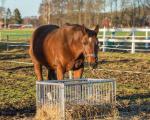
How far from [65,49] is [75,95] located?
1.54 metres

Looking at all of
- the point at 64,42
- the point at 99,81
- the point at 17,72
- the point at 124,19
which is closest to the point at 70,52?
the point at 64,42

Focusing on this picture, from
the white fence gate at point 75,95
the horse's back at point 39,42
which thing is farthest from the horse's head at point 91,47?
the horse's back at point 39,42

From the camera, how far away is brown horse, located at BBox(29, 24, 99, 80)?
7284 millimetres

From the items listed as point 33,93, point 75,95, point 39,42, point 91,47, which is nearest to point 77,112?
point 75,95

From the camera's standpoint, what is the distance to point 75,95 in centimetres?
687

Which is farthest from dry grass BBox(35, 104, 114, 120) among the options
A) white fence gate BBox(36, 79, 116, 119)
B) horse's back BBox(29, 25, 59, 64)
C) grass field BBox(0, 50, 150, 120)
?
horse's back BBox(29, 25, 59, 64)

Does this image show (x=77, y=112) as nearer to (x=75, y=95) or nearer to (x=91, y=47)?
(x=75, y=95)

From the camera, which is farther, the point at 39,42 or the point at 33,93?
the point at 33,93

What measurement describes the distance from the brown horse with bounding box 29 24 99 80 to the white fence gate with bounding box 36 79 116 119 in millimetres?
458

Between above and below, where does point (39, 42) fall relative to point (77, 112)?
above

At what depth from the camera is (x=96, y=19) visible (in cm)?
6222

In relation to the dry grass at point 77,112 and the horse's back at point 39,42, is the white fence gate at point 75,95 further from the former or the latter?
the horse's back at point 39,42

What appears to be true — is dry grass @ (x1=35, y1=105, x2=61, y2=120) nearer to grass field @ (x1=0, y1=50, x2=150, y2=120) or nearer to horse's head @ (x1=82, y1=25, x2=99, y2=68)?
grass field @ (x1=0, y1=50, x2=150, y2=120)

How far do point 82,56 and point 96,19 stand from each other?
54.6 metres
